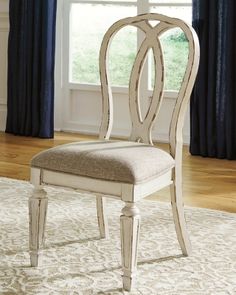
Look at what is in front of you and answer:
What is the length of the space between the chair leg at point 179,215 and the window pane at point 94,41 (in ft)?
9.76

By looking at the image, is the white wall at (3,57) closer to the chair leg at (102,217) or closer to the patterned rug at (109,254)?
the patterned rug at (109,254)

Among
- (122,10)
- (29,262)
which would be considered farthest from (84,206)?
(122,10)

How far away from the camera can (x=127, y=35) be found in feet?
17.7

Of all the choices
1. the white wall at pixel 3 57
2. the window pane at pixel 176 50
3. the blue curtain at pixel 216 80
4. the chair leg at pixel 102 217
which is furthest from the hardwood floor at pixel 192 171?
the chair leg at pixel 102 217

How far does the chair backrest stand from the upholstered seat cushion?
0.48ft

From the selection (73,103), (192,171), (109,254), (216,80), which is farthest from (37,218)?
(73,103)

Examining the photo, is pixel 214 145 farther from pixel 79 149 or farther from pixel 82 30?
pixel 79 149

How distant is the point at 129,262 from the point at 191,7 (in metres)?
3.28

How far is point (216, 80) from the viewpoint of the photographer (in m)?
4.70

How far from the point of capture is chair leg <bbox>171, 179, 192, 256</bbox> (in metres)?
2.55

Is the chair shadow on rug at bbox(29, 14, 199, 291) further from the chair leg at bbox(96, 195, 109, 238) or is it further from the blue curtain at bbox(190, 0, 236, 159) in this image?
the blue curtain at bbox(190, 0, 236, 159)

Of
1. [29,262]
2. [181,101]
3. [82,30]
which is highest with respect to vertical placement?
[82,30]

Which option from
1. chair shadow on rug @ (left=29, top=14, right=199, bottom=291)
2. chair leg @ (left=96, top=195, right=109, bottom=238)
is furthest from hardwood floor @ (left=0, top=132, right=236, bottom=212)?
chair shadow on rug @ (left=29, top=14, right=199, bottom=291)

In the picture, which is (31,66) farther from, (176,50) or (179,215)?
(179,215)
